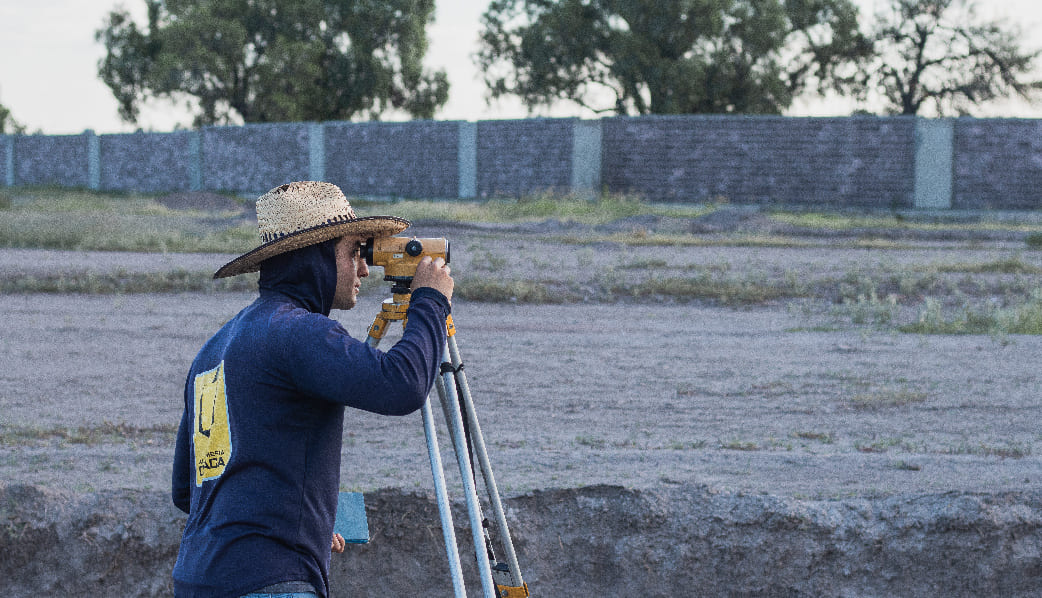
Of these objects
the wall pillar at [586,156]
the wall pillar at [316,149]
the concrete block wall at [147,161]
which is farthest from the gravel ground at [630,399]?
the concrete block wall at [147,161]

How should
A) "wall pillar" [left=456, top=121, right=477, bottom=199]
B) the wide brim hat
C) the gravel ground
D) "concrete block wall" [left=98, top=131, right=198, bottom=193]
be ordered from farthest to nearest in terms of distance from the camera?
1. "concrete block wall" [left=98, top=131, right=198, bottom=193]
2. "wall pillar" [left=456, top=121, right=477, bottom=199]
3. the gravel ground
4. the wide brim hat

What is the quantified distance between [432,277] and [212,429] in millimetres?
525

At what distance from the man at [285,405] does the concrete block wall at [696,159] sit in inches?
883

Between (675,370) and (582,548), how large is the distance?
155 inches

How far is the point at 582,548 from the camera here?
445 centimetres

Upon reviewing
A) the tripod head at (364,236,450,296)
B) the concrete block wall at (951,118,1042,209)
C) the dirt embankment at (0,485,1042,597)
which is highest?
the concrete block wall at (951,118,1042,209)

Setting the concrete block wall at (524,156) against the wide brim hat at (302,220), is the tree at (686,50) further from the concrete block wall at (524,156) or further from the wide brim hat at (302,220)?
the wide brim hat at (302,220)

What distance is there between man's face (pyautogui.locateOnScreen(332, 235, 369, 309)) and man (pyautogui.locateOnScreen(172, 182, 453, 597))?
1.1 inches

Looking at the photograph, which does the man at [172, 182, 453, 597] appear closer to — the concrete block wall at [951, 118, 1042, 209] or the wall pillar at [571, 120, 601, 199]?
the wall pillar at [571, 120, 601, 199]

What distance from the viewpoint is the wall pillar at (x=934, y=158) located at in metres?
23.3

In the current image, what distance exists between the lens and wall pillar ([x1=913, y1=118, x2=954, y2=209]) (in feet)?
76.5

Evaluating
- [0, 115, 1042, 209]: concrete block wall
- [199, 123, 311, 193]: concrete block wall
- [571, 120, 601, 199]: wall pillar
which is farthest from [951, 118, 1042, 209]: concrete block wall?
[199, 123, 311, 193]: concrete block wall

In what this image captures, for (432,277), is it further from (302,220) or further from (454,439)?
(454,439)

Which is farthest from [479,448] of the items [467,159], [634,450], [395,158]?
[395,158]
